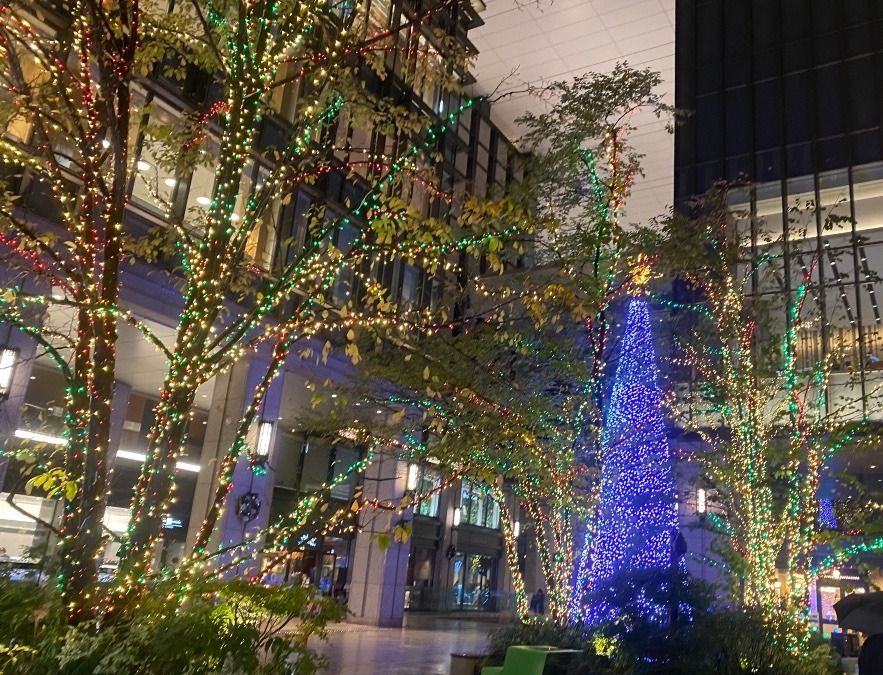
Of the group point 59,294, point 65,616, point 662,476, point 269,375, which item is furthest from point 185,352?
point 59,294

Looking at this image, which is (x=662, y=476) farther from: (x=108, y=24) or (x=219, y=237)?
(x=108, y=24)

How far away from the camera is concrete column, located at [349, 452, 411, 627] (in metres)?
20.0

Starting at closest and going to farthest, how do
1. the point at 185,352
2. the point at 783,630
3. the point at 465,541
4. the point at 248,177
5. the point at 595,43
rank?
the point at 185,352, the point at 783,630, the point at 248,177, the point at 595,43, the point at 465,541

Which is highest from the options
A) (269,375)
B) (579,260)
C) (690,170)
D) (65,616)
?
(690,170)

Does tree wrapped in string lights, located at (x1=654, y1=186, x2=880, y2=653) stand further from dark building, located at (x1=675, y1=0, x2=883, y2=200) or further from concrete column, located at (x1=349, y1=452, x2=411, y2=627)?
dark building, located at (x1=675, y1=0, x2=883, y2=200)

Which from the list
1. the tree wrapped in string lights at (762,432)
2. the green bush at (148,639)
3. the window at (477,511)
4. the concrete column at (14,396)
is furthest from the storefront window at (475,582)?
the green bush at (148,639)

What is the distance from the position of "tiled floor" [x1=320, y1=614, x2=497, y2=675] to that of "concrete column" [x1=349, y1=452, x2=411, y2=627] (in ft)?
2.00

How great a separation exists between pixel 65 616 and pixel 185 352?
194 centimetres

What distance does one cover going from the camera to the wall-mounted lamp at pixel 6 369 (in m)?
11.5

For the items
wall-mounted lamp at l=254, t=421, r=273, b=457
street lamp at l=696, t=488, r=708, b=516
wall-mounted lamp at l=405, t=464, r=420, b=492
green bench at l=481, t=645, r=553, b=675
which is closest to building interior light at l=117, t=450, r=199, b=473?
wall-mounted lamp at l=254, t=421, r=273, b=457

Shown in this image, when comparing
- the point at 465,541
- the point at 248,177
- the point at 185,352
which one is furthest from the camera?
the point at 465,541

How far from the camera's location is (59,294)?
1365 centimetres

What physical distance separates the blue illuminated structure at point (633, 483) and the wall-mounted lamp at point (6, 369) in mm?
9508

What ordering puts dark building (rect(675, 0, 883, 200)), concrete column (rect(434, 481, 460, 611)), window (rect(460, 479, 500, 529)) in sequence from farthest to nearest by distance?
window (rect(460, 479, 500, 529))
concrete column (rect(434, 481, 460, 611))
dark building (rect(675, 0, 883, 200))
